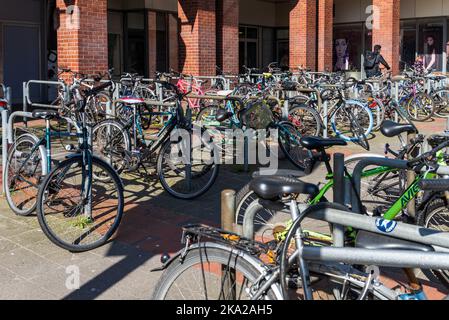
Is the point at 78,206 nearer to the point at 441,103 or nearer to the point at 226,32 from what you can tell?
the point at 441,103

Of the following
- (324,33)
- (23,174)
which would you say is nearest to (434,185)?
(23,174)

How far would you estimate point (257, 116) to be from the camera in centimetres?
783

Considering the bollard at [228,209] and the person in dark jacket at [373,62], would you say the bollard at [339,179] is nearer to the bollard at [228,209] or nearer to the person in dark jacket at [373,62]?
the bollard at [228,209]

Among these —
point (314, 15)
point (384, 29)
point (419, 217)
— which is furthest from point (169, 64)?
point (419, 217)

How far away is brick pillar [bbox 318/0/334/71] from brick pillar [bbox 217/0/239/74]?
3.98 metres

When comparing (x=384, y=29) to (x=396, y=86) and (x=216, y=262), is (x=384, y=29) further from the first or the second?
(x=216, y=262)

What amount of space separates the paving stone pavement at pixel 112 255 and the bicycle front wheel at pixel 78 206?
5.4 inches

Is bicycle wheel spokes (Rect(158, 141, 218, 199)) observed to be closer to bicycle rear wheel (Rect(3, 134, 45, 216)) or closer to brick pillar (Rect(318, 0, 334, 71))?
bicycle rear wheel (Rect(3, 134, 45, 216))

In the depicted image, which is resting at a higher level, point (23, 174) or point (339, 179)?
point (339, 179)

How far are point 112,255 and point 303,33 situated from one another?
15.1 meters

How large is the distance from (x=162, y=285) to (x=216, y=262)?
11.8 inches

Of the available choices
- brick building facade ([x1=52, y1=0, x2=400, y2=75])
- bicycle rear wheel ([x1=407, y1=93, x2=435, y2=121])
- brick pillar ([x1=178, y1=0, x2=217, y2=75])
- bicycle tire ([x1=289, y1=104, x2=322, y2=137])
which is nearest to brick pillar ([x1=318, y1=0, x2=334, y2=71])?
brick building facade ([x1=52, y1=0, x2=400, y2=75])

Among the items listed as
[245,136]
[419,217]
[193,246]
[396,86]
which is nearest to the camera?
[193,246]

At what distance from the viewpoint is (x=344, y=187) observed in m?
3.46
